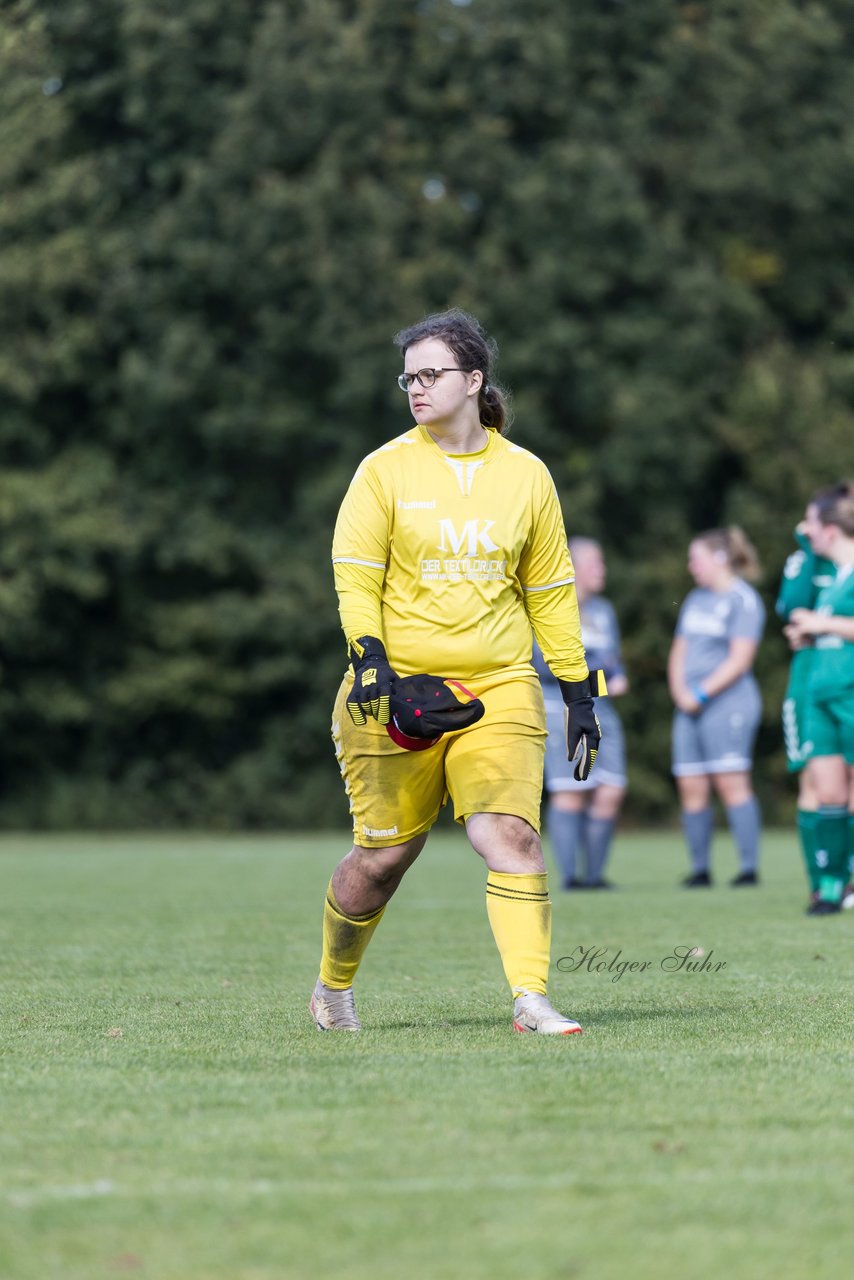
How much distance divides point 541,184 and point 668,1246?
26.3 m

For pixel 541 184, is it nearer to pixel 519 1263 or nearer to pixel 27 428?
pixel 27 428

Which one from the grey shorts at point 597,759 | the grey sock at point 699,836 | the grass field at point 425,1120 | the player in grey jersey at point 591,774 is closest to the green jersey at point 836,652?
the grass field at point 425,1120

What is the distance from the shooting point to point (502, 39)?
95.5 feet

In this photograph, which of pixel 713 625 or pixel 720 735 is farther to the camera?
pixel 713 625

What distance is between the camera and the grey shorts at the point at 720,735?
43.7 ft

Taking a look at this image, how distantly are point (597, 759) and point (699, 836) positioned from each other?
4.01 ft

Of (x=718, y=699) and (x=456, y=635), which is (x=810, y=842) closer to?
(x=718, y=699)

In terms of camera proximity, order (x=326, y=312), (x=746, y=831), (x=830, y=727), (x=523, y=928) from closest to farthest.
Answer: (x=523, y=928)
(x=830, y=727)
(x=746, y=831)
(x=326, y=312)

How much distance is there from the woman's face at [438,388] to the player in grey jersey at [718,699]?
7670mm

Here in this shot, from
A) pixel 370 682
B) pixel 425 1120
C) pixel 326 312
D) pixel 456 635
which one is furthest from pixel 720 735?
pixel 326 312

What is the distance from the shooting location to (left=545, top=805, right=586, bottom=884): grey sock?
12867 mm

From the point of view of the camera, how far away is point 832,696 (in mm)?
10234

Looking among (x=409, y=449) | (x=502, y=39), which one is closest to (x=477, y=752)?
(x=409, y=449)

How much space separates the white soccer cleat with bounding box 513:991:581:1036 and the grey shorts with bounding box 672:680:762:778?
7.81 m
